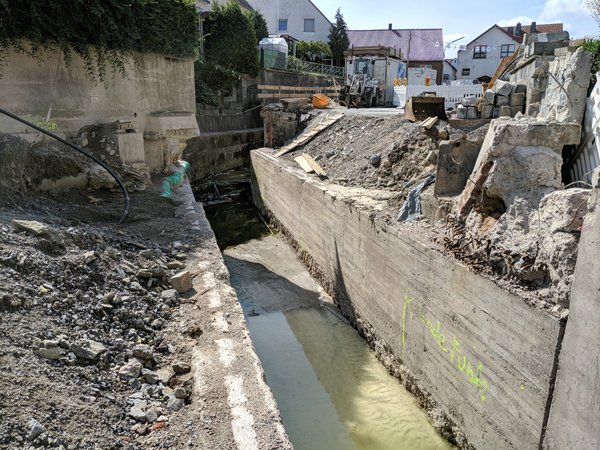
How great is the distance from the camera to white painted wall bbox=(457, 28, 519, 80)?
136 feet

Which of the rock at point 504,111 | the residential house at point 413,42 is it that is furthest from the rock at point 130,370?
the residential house at point 413,42

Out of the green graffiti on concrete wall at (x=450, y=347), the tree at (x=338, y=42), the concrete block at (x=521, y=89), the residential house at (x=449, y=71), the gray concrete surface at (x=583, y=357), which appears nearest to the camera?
the gray concrete surface at (x=583, y=357)

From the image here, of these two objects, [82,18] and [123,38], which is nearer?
[82,18]

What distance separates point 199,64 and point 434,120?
15.0m

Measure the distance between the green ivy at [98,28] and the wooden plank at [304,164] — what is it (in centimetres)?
453

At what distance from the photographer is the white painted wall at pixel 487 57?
41.5m

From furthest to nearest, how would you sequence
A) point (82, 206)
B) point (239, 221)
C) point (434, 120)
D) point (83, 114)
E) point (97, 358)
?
point (239, 221), point (434, 120), point (83, 114), point (82, 206), point (97, 358)

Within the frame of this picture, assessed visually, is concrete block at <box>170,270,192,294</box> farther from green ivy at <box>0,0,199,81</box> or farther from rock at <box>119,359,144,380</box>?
green ivy at <box>0,0,199,81</box>

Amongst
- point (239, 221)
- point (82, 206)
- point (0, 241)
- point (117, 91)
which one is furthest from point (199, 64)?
point (0, 241)

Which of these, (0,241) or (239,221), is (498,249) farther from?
(239,221)

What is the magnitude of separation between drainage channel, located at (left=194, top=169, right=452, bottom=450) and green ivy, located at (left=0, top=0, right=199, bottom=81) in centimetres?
554

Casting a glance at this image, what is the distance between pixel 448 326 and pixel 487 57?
1687 inches

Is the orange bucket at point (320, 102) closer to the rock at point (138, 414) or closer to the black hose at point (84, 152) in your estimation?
the black hose at point (84, 152)

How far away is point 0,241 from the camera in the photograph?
15.0ft
